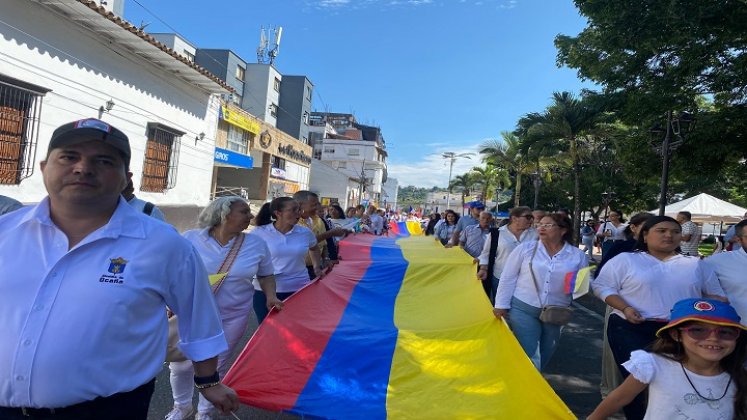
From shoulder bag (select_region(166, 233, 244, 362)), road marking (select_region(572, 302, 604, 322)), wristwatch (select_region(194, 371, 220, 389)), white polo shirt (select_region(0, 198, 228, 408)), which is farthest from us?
road marking (select_region(572, 302, 604, 322))

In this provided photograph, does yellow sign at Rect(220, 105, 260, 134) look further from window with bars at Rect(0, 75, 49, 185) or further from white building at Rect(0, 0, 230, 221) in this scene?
window with bars at Rect(0, 75, 49, 185)

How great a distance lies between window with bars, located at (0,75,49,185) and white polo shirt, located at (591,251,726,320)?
10.5 m

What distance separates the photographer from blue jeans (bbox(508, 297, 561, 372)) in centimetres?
412

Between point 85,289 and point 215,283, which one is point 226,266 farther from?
point 85,289

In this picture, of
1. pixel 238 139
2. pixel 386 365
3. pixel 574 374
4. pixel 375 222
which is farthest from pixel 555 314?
pixel 238 139

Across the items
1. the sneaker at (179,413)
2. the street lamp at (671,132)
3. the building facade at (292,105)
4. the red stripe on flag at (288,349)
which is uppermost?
the building facade at (292,105)

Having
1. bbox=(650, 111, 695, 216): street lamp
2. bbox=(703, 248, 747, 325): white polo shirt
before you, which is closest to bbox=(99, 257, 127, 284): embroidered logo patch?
bbox=(703, 248, 747, 325): white polo shirt

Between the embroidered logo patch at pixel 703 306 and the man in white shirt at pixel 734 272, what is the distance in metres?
A: 1.31

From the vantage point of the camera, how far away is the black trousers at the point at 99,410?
64.1 inches

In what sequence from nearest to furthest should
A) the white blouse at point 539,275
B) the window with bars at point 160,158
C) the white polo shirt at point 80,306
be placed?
the white polo shirt at point 80,306
the white blouse at point 539,275
the window with bars at point 160,158

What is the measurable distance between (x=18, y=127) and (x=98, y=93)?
7.68 feet

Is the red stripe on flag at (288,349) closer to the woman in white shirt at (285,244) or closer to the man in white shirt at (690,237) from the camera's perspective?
the woman in white shirt at (285,244)

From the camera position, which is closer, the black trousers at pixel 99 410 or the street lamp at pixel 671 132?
the black trousers at pixel 99 410

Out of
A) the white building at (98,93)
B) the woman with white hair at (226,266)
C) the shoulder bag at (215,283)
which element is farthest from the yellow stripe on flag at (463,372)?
the white building at (98,93)
